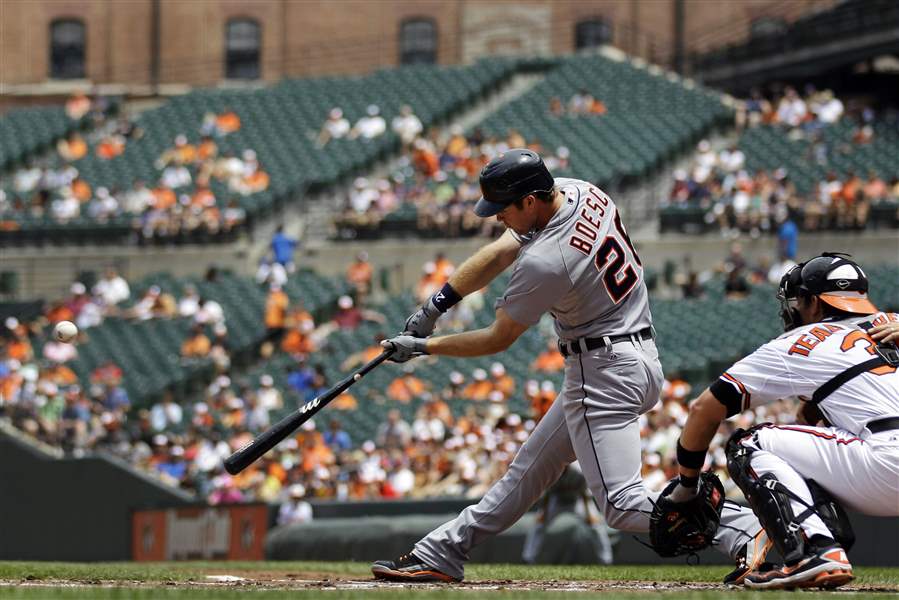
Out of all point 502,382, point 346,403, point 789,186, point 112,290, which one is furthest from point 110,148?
point 502,382

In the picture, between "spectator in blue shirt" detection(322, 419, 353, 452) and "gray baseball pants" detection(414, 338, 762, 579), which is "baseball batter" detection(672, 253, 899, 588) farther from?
"spectator in blue shirt" detection(322, 419, 353, 452)

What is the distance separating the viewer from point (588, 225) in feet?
21.8

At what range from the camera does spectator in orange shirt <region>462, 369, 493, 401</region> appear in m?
19.3

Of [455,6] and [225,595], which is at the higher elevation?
[455,6]

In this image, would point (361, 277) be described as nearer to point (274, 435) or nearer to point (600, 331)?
point (274, 435)

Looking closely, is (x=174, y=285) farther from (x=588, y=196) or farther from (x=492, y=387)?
(x=588, y=196)

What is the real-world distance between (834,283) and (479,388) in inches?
522

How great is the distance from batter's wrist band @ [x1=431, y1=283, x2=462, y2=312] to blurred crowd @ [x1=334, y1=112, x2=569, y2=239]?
17288 mm

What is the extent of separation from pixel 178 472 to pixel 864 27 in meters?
16.5

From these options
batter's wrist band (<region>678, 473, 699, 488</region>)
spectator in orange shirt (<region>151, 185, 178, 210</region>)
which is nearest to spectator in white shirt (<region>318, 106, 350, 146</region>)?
spectator in orange shirt (<region>151, 185, 178, 210</region>)

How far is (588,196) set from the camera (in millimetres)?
6777

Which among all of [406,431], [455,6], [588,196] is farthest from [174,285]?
[588,196]

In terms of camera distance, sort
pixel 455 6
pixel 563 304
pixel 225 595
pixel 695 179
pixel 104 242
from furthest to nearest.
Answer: pixel 455 6 → pixel 104 242 → pixel 695 179 → pixel 563 304 → pixel 225 595

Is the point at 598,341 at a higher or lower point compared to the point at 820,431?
higher
